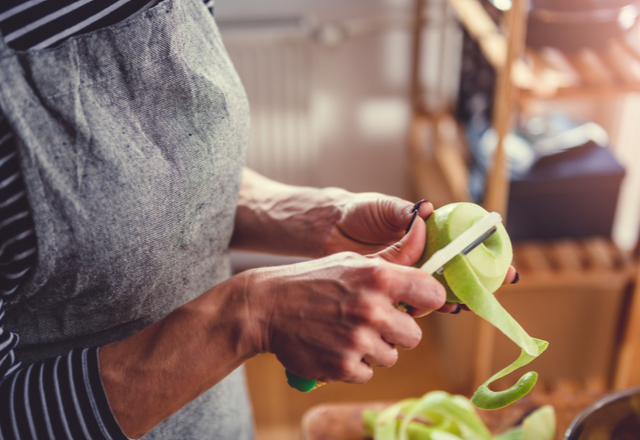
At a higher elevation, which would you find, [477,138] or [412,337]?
[412,337]

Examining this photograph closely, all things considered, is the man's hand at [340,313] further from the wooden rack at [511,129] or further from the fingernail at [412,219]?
the wooden rack at [511,129]

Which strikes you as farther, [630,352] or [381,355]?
[630,352]

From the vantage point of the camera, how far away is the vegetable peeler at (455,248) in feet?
1.72

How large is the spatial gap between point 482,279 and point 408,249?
81 mm

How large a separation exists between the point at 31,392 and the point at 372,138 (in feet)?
6.16

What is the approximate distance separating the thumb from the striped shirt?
0.30 m

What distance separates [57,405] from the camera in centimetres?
52

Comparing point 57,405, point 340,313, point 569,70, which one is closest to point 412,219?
point 340,313

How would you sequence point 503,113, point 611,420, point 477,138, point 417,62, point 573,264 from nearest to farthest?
1. point 611,420
2. point 503,113
3. point 573,264
4. point 477,138
5. point 417,62

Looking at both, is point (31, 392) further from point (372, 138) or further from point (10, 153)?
point (372, 138)

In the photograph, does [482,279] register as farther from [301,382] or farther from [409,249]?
[301,382]

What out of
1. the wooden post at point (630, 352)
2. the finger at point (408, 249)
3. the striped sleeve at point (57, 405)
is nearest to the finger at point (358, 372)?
the finger at point (408, 249)

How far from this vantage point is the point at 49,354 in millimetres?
637

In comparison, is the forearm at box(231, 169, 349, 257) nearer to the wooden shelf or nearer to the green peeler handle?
the green peeler handle
